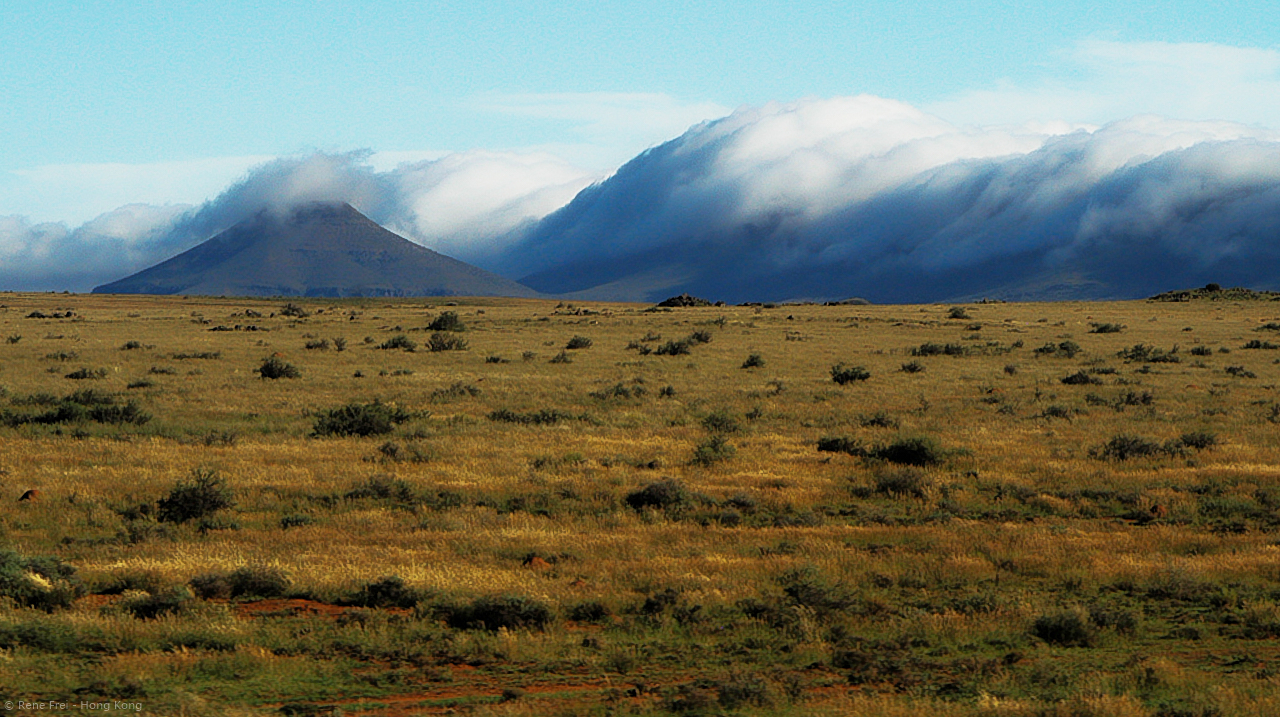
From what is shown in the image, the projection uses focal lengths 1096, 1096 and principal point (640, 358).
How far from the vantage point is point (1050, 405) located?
29812 mm

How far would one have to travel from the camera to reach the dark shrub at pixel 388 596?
11.6 metres

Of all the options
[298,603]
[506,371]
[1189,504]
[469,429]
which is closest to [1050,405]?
[1189,504]

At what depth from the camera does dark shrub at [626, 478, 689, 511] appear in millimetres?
16984

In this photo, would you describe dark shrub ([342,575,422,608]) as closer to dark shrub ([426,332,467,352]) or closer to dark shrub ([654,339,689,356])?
dark shrub ([654,339,689,356])

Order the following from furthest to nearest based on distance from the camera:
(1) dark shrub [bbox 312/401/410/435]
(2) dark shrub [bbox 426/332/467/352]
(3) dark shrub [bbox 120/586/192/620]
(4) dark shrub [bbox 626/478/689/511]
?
(2) dark shrub [bbox 426/332/467/352], (1) dark shrub [bbox 312/401/410/435], (4) dark shrub [bbox 626/478/689/511], (3) dark shrub [bbox 120/586/192/620]

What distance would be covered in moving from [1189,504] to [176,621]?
14.5 meters

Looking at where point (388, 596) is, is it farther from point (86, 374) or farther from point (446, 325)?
point (446, 325)

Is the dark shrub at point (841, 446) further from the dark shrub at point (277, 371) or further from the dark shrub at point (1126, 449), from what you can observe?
the dark shrub at point (277, 371)

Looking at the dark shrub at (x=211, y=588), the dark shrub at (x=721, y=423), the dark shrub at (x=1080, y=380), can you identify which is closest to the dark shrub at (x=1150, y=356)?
the dark shrub at (x=1080, y=380)

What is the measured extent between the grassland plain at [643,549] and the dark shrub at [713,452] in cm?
10

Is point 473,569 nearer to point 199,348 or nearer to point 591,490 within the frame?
point 591,490

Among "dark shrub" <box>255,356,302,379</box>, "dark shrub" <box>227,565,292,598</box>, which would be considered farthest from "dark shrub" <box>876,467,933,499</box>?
"dark shrub" <box>255,356,302,379</box>

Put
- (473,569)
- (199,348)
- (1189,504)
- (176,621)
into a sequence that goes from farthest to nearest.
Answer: (199,348) → (1189,504) → (473,569) → (176,621)

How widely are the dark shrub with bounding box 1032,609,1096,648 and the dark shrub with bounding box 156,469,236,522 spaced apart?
1170 centimetres
